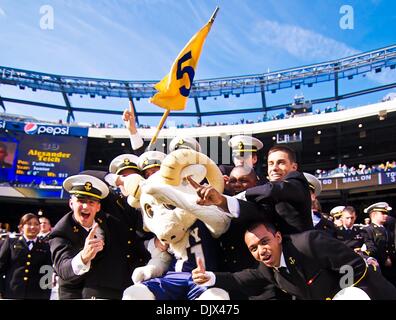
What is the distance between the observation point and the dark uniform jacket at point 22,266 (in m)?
4.70

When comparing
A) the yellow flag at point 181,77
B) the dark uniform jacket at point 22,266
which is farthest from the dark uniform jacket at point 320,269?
the dark uniform jacket at point 22,266

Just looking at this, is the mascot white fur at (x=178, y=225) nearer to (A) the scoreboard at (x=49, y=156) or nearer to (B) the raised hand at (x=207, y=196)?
(B) the raised hand at (x=207, y=196)

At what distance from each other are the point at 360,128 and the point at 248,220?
57.9 ft

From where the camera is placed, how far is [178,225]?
260 centimetres

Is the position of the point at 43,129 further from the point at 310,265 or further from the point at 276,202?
the point at 310,265

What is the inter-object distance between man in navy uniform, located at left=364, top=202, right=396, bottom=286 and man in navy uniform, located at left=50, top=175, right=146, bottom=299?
4.01 meters

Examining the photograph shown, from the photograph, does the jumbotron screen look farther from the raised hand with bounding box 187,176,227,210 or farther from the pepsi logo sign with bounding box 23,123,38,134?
the raised hand with bounding box 187,176,227,210

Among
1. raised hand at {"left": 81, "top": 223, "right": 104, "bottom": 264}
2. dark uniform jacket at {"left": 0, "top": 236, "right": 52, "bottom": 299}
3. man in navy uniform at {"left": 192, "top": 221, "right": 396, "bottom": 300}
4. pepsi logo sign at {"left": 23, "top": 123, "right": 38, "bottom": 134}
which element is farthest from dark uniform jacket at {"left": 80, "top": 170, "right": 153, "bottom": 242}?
pepsi logo sign at {"left": 23, "top": 123, "right": 38, "bottom": 134}

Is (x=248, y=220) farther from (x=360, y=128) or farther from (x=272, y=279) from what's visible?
(x=360, y=128)

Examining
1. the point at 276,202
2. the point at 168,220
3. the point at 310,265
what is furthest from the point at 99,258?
the point at 310,265

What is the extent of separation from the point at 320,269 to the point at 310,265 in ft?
0.20
